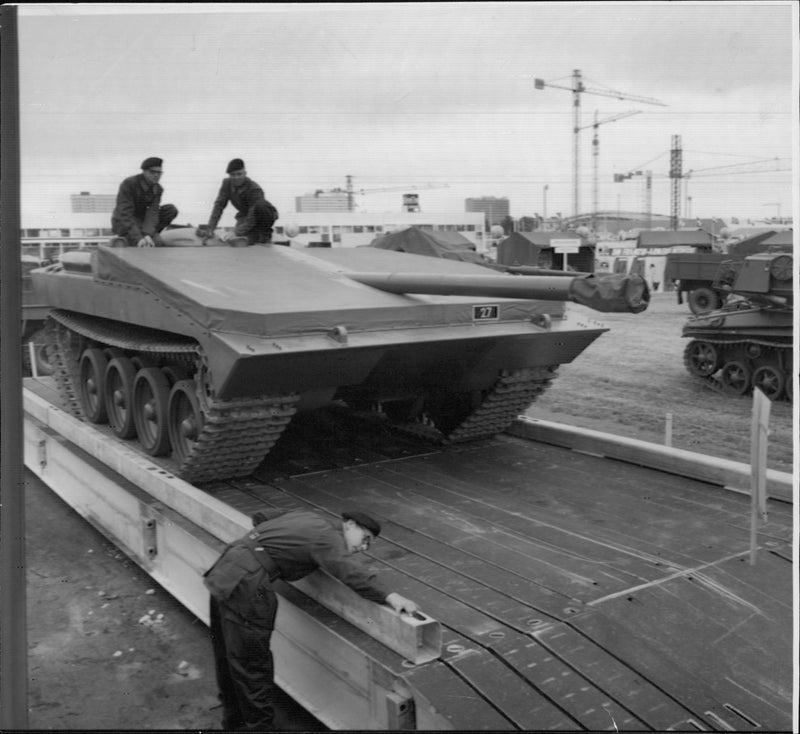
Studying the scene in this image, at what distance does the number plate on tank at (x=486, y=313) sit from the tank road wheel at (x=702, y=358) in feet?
27.8

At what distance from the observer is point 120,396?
799 cm

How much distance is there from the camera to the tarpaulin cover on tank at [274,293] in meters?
5.82

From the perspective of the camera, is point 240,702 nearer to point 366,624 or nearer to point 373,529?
point 366,624

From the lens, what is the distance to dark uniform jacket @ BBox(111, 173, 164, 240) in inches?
313

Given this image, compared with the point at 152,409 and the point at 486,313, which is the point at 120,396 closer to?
the point at 152,409

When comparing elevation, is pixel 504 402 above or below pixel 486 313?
below

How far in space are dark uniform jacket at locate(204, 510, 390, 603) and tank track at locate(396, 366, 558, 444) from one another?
10.7ft

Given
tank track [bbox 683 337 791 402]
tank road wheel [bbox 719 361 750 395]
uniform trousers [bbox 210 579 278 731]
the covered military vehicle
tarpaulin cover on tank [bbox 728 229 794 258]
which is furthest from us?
the covered military vehicle

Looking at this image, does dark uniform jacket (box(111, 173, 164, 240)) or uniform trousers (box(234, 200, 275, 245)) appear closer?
dark uniform jacket (box(111, 173, 164, 240))

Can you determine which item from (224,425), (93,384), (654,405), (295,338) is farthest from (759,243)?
(224,425)

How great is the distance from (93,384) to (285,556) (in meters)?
5.13

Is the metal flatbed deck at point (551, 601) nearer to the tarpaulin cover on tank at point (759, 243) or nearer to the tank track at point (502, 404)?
the tank track at point (502, 404)

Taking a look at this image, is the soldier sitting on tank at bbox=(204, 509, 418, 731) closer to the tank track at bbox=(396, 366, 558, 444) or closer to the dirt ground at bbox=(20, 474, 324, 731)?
the dirt ground at bbox=(20, 474, 324, 731)

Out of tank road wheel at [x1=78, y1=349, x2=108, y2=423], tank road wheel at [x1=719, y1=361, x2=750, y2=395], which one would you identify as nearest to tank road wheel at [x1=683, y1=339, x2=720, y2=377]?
tank road wheel at [x1=719, y1=361, x2=750, y2=395]
